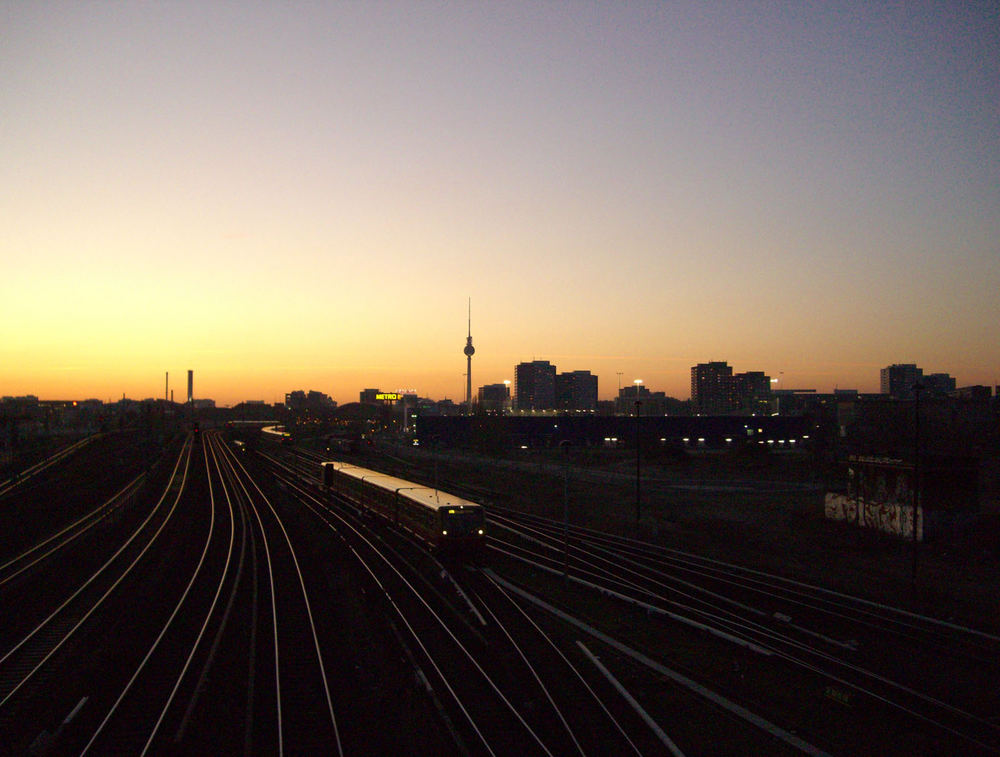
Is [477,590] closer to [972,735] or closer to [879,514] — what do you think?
[972,735]

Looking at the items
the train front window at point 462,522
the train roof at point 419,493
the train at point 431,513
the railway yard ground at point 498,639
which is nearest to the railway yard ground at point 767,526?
the railway yard ground at point 498,639

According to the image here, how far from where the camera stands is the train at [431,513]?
32125 mm

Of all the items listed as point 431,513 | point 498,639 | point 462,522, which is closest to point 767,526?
A: point 462,522

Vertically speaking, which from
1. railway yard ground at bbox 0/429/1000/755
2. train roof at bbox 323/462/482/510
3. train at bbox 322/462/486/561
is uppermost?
train roof at bbox 323/462/482/510

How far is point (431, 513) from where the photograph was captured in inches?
1325

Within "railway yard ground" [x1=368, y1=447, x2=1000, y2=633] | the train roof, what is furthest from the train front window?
"railway yard ground" [x1=368, y1=447, x2=1000, y2=633]

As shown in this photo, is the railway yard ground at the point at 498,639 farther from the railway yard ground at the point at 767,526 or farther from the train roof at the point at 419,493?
the train roof at the point at 419,493

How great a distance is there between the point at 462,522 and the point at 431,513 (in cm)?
215

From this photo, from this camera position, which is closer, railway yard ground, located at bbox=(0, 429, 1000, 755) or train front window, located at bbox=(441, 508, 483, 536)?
railway yard ground, located at bbox=(0, 429, 1000, 755)

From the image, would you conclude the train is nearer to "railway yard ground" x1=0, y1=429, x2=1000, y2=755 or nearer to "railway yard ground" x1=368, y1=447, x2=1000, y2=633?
"railway yard ground" x1=0, y1=429, x2=1000, y2=755

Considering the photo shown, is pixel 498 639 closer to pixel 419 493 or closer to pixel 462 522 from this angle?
pixel 462 522

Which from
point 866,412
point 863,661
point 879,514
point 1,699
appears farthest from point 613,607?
point 866,412

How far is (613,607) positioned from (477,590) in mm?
5635

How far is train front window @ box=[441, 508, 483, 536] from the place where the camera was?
3209 cm
